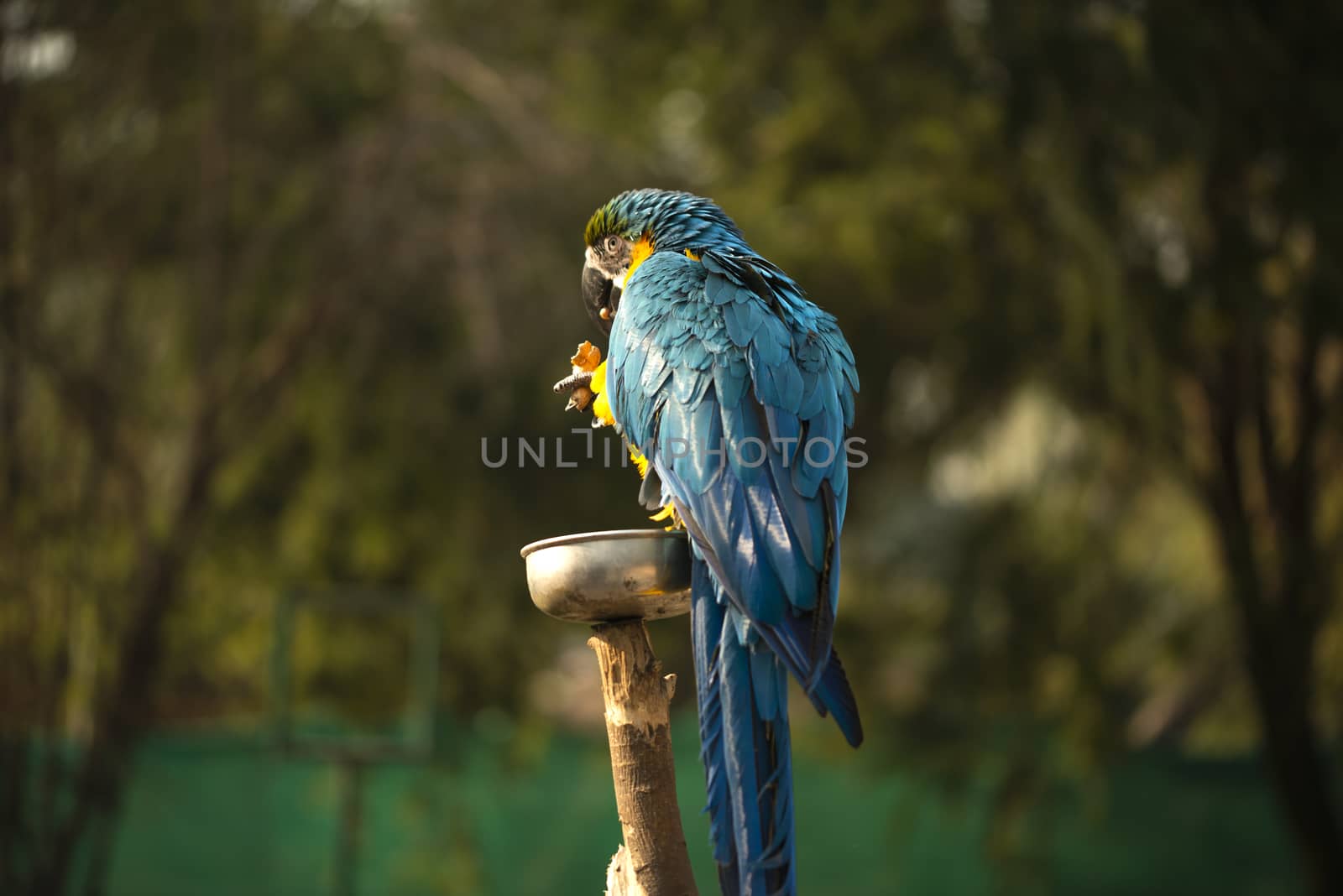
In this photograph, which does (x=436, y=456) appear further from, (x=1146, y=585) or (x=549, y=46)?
(x=1146, y=585)

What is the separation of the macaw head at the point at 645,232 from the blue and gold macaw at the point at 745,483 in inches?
3.4

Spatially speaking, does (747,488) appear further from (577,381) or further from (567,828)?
(567,828)

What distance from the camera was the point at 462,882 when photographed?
22.9 feet

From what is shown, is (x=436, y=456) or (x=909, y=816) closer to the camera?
(x=436, y=456)

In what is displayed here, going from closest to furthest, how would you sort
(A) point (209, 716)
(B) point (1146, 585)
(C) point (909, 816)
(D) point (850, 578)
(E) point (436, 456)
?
(E) point (436, 456)
(C) point (909, 816)
(D) point (850, 578)
(B) point (1146, 585)
(A) point (209, 716)

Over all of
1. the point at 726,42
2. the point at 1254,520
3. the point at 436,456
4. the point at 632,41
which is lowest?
the point at 1254,520

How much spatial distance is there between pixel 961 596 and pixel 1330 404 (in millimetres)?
2265

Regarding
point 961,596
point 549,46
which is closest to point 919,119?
point 549,46

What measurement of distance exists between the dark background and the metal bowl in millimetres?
3518

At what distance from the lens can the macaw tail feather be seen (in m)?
1.88

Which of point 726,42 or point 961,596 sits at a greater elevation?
point 726,42

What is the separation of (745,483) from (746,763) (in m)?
0.47

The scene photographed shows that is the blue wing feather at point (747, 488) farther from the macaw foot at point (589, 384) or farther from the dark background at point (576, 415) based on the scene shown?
the dark background at point (576, 415)

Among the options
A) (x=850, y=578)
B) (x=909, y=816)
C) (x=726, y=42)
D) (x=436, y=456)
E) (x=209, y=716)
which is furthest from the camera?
(x=209, y=716)
